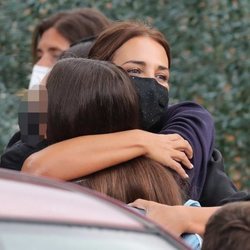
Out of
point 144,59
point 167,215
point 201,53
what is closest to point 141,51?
point 144,59

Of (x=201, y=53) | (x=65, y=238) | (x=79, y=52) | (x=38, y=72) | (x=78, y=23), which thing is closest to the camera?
(x=65, y=238)

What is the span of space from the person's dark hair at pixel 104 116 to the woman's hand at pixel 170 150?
0.03m

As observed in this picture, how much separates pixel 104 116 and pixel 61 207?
1.22 metres

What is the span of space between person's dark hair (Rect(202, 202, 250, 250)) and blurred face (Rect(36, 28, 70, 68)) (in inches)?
133

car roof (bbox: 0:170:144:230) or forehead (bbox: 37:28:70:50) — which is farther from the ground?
car roof (bbox: 0:170:144:230)

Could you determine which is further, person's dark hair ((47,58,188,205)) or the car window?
A: person's dark hair ((47,58,188,205))

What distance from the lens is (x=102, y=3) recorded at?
22.8 feet

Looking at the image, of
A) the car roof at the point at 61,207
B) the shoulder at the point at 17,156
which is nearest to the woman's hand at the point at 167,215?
the shoulder at the point at 17,156

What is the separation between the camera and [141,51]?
12.6 feet

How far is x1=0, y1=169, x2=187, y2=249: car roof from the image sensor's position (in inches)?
86.4

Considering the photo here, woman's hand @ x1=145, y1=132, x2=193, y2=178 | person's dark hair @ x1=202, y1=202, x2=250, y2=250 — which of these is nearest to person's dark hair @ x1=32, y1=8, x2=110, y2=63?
woman's hand @ x1=145, y1=132, x2=193, y2=178

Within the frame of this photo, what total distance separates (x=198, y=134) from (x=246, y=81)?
2.99m

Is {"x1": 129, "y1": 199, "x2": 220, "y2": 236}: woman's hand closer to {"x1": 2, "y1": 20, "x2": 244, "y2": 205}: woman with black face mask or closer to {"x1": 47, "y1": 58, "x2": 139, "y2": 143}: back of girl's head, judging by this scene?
{"x1": 2, "y1": 20, "x2": 244, "y2": 205}: woman with black face mask

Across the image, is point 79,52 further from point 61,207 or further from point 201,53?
point 201,53
